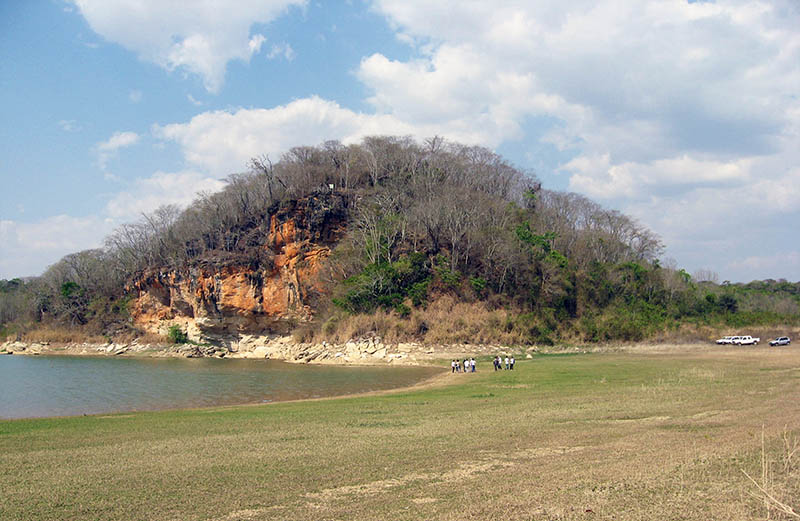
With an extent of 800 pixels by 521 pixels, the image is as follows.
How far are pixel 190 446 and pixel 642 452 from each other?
11580 mm

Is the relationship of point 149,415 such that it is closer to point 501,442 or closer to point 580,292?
point 501,442

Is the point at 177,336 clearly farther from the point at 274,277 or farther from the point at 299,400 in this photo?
the point at 299,400

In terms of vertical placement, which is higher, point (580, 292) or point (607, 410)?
point (580, 292)

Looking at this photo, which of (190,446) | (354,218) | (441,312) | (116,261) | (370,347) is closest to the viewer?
(190,446)

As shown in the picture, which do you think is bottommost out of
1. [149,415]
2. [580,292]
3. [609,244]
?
[149,415]

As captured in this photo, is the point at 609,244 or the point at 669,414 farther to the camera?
the point at 609,244

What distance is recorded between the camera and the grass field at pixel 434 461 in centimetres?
935

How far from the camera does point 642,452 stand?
12578mm

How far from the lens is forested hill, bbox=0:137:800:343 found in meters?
71.6

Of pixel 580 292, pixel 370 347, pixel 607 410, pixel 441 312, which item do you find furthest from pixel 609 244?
pixel 607 410

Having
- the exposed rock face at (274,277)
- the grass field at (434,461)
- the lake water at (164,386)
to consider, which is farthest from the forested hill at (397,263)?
the grass field at (434,461)

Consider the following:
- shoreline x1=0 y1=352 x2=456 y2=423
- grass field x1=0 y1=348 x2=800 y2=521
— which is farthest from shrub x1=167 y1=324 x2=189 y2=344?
A: grass field x1=0 y1=348 x2=800 y2=521

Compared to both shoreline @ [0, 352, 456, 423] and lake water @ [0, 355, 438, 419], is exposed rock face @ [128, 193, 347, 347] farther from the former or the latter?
shoreline @ [0, 352, 456, 423]

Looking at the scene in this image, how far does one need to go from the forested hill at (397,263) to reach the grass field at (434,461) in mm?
45447
